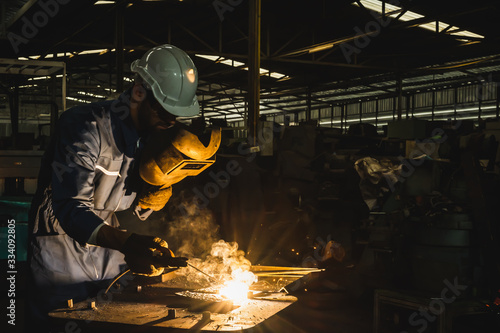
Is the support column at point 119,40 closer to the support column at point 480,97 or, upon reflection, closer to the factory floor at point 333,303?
the factory floor at point 333,303

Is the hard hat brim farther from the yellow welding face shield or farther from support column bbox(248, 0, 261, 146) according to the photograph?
support column bbox(248, 0, 261, 146)

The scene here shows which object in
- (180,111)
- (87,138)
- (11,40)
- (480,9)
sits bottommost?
(87,138)

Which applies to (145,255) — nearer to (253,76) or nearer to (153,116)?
(153,116)

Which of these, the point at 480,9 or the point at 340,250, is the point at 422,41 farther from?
the point at 340,250

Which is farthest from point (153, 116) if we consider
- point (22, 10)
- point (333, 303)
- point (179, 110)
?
point (22, 10)

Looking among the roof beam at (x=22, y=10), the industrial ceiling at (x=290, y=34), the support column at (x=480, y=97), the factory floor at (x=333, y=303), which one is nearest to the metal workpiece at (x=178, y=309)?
the factory floor at (x=333, y=303)

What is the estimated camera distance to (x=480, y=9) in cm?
783

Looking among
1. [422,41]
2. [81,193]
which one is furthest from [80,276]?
[422,41]

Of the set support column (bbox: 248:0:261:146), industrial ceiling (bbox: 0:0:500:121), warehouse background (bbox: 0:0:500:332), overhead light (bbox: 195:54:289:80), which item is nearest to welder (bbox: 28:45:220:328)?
warehouse background (bbox: 0:0:500:332)

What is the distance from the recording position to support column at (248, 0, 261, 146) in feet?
13.6

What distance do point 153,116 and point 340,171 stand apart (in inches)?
164

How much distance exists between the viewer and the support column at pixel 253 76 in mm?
4156

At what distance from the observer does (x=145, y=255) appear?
5.36ft

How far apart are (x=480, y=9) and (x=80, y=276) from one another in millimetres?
8148
